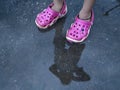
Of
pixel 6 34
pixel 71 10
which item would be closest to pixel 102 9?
pixel 71 10

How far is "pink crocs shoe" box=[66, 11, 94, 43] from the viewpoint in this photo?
5.83 feet

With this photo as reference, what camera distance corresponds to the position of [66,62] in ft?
5.64

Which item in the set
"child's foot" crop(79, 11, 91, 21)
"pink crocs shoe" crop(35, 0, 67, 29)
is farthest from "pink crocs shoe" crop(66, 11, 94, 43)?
"pink crocs shoe" crop(35, 0, 67, 29)

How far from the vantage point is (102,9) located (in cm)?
199

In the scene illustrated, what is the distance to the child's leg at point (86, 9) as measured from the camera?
1.67 metres

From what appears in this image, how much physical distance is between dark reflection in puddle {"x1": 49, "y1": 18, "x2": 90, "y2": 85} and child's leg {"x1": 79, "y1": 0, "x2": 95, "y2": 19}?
204mm

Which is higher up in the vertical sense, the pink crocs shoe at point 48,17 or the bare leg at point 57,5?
the bare leg at point 57,5

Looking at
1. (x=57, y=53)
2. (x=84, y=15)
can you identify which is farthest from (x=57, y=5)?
(x=57, y=53)

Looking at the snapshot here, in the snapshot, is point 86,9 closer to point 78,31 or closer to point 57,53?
point 78,31

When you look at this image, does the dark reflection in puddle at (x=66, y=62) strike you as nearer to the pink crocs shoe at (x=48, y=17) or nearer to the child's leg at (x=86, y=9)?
the pink crocs shoe at (x=48, y=17)

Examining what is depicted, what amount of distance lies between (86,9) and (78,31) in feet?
0.55

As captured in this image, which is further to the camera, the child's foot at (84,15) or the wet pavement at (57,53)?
the child's foot at (84,15)

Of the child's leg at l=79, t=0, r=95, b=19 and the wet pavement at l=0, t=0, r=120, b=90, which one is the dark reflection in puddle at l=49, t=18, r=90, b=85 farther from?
the child's leg at l=79, t=0, r=95, b=19

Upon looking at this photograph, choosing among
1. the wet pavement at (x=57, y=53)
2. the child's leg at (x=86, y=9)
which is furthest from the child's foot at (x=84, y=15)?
the wet pavement at (x=57, y=53)
